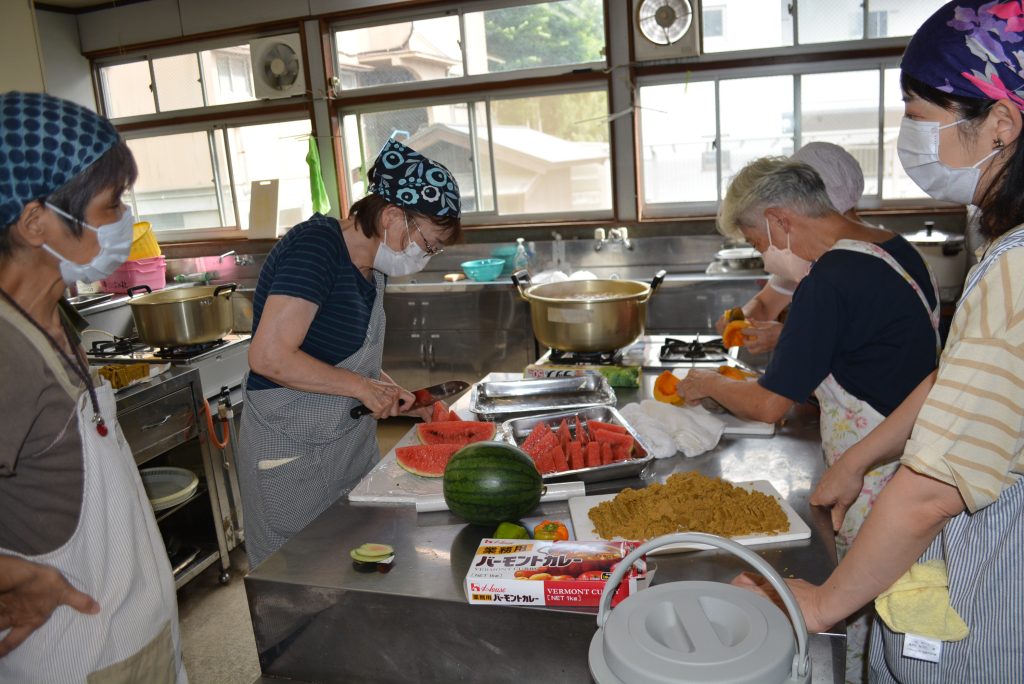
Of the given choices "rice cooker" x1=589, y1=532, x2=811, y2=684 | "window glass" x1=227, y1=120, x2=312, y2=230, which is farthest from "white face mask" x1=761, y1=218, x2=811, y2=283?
"window glass" x1=227, y1=120, x2=312, y2=230

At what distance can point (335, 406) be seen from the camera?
2424 millimetres

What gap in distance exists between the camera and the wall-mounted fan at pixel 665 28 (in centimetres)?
535

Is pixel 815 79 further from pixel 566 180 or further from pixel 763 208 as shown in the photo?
pixel 763 208

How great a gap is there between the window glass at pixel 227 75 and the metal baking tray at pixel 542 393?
500cm

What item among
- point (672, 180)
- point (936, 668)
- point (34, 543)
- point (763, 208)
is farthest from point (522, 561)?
point (672, 180)

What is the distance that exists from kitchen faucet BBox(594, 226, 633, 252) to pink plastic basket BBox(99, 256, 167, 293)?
A: 3.30 meters

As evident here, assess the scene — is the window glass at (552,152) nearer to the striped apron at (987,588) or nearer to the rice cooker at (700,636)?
the striped apron at (987,588)

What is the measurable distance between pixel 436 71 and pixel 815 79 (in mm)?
2884

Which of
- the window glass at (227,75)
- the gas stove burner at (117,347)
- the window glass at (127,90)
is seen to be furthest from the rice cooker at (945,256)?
the window glass at (127,90)

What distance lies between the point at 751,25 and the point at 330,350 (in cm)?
439

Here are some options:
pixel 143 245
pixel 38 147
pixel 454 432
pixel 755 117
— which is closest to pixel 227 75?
pixel 143 245

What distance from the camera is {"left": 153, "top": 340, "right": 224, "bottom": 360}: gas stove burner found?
4020 millimetres

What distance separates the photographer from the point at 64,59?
22.1 feet

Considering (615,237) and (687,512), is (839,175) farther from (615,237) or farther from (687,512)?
(615,237)
